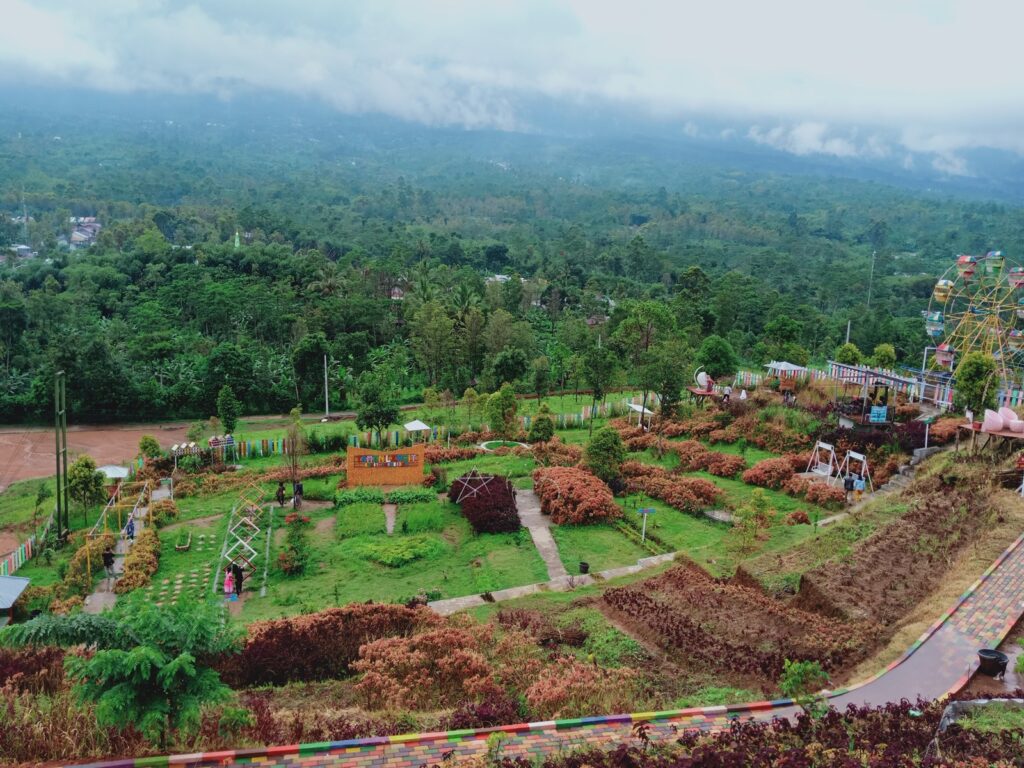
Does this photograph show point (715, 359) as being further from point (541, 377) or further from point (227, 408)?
point (227, 408)

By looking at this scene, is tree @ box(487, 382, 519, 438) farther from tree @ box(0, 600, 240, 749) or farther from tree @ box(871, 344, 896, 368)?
tree @ box(0, 600, 240, 749)

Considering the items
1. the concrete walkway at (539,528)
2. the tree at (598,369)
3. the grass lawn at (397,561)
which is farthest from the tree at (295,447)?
the tree at (598,369)

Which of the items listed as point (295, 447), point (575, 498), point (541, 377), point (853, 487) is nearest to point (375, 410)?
point (295, 447)

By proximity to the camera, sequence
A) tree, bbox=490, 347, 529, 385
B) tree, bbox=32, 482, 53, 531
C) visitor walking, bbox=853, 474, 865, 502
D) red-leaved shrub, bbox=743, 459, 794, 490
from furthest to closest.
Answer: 1. tree, bbox=490, 347, 529, 385
2. red-leaved shrub, bbox=743, 459, 794, 490
3. visitor walking, bbox=853, 474, 865, 502
4. tree, bbox=32, 482, 53, 531

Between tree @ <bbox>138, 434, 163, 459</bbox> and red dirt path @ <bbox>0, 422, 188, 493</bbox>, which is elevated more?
tree @ <bbox>138, 434, 163, 459</bbox>

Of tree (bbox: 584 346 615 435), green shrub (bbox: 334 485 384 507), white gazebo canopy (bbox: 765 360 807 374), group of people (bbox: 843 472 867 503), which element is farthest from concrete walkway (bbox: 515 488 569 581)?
white gazebo canopy (bbox: 765 360 807 374)

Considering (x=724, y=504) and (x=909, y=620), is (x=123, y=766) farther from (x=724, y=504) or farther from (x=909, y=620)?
(x=724, y=504)

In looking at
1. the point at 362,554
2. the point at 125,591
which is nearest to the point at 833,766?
the point at 362,554
